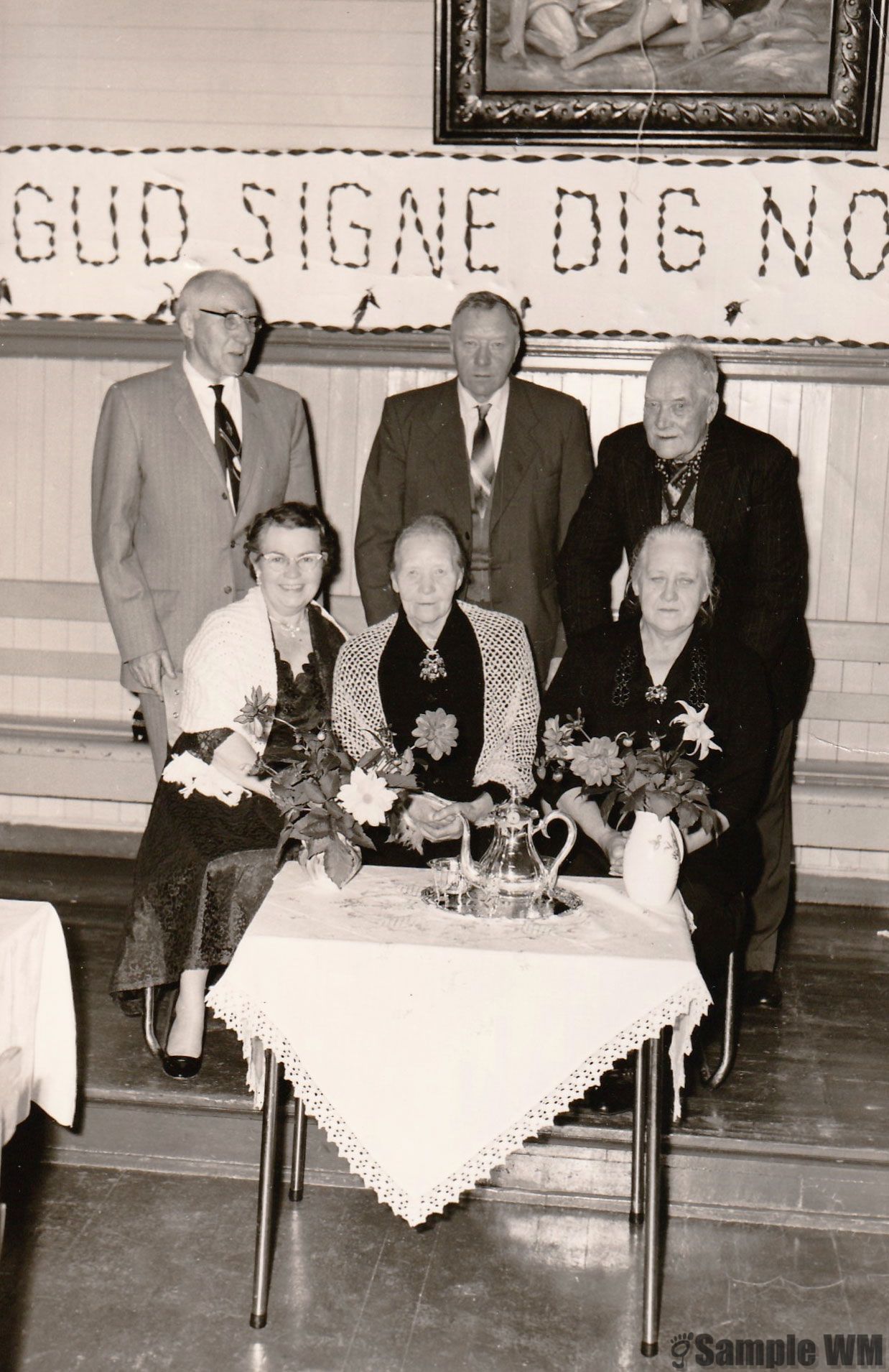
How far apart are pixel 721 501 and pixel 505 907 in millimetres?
1421

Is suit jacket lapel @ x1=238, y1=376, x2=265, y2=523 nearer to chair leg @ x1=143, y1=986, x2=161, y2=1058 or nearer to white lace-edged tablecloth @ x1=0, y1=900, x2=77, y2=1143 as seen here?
chair leg @ x1=143, y1=986, x2=161, y2=1058

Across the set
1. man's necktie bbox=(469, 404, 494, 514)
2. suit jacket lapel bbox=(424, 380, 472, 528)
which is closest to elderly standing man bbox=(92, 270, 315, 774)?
suit jacket lapel bbox=(424, 380, 472, 528)

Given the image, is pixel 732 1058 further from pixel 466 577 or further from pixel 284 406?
pixel 284 406

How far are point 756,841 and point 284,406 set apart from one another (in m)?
1.73

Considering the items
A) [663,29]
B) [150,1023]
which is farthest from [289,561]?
[663,29]

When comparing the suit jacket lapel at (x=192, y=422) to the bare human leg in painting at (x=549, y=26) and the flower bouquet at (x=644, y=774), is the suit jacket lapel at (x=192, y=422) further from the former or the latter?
the flower bouquet at (x=644, y=774)

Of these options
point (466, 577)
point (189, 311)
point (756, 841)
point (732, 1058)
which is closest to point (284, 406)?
point (189, 311)

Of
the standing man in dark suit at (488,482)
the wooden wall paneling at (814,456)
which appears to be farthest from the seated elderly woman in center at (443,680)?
the wooden wall paneling at (814,456)

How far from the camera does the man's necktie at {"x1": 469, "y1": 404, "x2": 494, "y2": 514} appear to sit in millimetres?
3979

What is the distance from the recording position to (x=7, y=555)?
198 inches

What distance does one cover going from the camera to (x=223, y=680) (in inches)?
130

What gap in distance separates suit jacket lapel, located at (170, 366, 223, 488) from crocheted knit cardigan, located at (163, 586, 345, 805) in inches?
25.2

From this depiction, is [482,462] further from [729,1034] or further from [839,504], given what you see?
[729,1034]

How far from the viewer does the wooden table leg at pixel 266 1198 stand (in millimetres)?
2531
